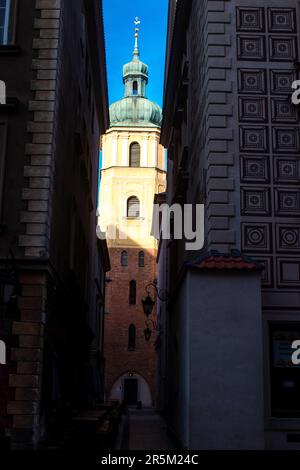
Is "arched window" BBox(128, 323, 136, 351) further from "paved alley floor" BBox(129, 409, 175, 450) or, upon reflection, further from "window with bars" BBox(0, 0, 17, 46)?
"window with bars" BBox(0, 0, 17, 46)

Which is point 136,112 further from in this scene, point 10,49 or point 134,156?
point 10,49

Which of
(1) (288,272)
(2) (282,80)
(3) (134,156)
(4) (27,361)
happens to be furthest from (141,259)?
(4) (27,361)

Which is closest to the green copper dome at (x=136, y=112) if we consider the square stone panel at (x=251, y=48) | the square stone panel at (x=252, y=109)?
the square stone panel at (x=251, y=48)

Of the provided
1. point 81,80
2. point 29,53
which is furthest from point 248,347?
point 81,80

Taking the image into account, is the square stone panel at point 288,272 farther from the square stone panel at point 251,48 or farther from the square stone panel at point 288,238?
the square stone panel at point 251,48

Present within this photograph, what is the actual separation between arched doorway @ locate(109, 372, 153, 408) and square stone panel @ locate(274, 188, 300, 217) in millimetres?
48048

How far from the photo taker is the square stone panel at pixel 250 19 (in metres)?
16.7

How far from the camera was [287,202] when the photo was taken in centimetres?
1548

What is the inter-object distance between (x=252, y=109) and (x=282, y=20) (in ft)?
7.69

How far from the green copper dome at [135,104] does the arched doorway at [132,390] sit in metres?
24.3

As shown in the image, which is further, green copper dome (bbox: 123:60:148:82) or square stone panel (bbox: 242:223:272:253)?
green copper dome (bbox: 123:60:148:82)

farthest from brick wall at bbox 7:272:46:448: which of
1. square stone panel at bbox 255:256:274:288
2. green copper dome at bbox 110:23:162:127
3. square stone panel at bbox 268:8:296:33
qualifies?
green copper dome at bbox 110:23:162:127

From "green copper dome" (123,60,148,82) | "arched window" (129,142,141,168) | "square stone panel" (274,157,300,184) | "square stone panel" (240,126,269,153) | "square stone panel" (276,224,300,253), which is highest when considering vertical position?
"green copper dome" (123,60,148,82)

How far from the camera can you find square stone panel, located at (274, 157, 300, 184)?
1560 cm
